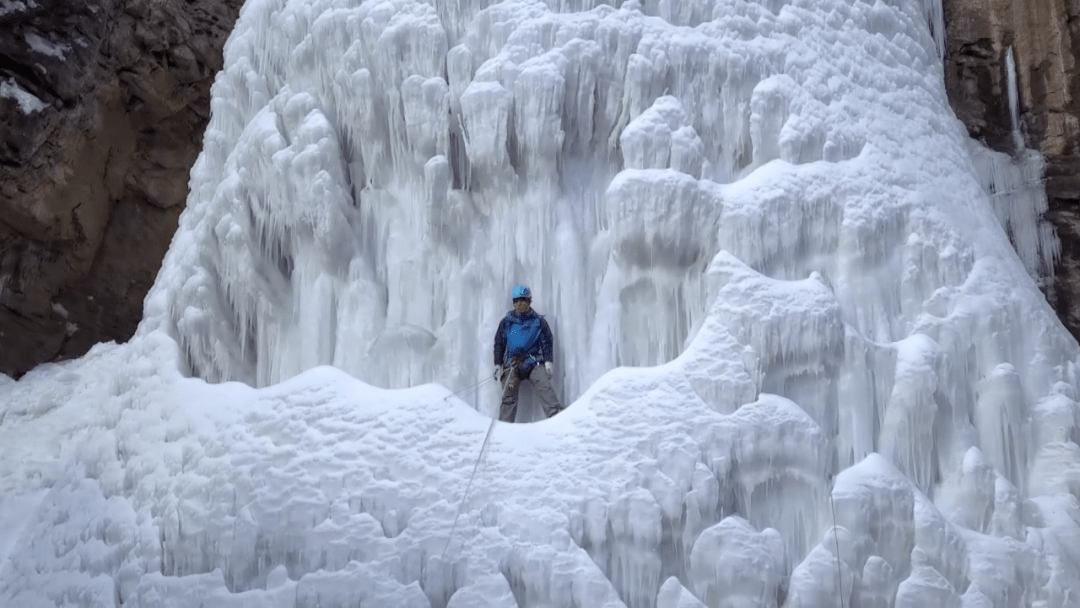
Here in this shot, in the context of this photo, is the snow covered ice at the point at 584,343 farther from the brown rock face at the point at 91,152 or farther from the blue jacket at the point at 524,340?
the brown rock face at the point at 91,152

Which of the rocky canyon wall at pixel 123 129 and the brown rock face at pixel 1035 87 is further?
the rocky canyon wall at pixel 123 129

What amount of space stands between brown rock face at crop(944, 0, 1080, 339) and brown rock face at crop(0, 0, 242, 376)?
635 cm

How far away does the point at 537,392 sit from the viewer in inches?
206

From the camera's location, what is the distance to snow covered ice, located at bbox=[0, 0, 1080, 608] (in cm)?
466

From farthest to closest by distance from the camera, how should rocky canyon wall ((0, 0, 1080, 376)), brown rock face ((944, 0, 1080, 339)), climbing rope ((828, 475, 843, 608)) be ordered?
rocky canyon wall ((0, 0, 1080, 376)), brown rock face ((944, 0, 1080, 339)), climbing rope ((828, 475, 843, 608))

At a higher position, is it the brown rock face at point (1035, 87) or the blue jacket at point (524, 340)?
the brown rock face at point (1035, 87)

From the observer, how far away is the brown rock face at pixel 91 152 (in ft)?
25.2

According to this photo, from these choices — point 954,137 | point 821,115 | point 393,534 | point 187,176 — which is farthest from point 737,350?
point 187,176

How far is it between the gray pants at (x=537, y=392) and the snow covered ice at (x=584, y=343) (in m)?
0.14

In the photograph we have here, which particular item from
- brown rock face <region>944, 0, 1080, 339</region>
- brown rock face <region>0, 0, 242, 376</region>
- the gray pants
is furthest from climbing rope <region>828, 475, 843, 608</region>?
brown rock face <region>0, 0, 242, 376</region>

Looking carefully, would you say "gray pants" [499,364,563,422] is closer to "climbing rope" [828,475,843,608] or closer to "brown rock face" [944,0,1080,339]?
"climbing rope" [828,475,843,608]

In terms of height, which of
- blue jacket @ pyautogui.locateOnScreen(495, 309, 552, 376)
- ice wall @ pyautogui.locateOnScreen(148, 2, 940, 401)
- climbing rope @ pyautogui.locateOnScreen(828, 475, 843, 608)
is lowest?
climbing rope @ pyautogui.locateOnScreen(828, 475, 843, 608)

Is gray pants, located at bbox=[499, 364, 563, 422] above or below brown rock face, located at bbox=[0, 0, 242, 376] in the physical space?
below

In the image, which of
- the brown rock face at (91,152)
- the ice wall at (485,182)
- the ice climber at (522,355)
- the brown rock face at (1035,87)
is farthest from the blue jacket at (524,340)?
the brown rock face at (91,152)
